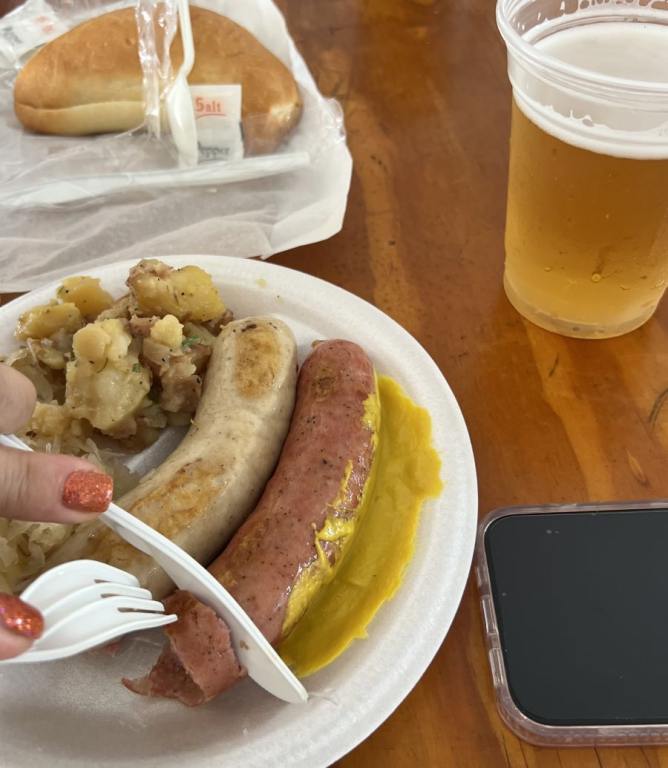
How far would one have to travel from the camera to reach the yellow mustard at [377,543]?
1.00 meters

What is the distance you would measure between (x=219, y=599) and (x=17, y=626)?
0.24m

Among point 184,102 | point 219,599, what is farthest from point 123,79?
point 219,599

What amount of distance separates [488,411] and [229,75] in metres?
1.01

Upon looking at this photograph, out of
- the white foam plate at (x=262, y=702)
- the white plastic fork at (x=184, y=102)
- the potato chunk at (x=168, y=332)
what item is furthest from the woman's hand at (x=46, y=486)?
the white plastic fork at (x=184, y=102)

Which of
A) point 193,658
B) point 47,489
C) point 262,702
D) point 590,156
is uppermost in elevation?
point 590,156

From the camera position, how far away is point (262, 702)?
3.13 ft

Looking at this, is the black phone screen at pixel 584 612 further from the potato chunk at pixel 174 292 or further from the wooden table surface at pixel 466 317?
the potato chunk at pixel 174 292

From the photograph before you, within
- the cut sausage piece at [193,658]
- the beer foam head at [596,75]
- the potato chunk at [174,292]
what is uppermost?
the beer foam head at [596,75]

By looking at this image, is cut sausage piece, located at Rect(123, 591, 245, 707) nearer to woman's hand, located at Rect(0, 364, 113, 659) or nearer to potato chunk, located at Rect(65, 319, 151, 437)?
woman's hand, located at Rect(0, 364, 113, 659)

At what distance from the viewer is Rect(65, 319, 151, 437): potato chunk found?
1.18 meters

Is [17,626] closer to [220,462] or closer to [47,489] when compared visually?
[47,489]

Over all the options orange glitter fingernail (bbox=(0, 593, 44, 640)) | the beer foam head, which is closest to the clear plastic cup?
the beer foam head

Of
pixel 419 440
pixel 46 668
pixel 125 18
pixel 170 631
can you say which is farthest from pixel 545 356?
pixel 125 18

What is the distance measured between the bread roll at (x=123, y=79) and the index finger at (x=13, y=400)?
1.05 metres
